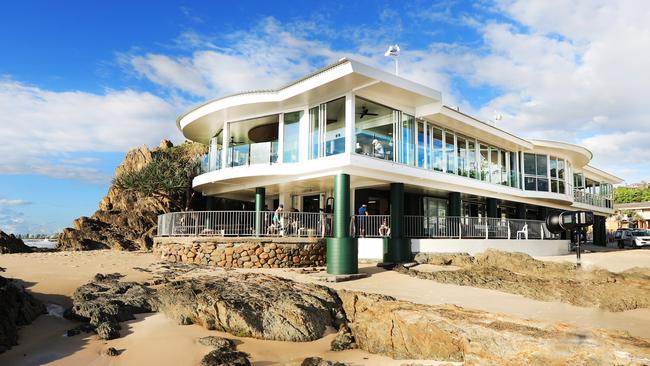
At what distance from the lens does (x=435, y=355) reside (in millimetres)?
7289

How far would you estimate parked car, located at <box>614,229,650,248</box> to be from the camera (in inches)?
1404

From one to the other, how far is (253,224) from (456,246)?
27.4ft

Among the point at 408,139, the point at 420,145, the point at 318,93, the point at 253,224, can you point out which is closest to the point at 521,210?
the point at 420,145

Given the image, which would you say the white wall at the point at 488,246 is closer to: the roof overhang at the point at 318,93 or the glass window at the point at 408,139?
the glass window at the point at 408,139

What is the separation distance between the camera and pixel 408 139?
17.4m

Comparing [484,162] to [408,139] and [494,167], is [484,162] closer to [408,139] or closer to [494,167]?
[494,167]

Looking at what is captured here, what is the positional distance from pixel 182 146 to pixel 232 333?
32.2m

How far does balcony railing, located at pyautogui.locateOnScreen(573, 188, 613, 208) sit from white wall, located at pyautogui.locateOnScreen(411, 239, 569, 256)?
8.70 metres

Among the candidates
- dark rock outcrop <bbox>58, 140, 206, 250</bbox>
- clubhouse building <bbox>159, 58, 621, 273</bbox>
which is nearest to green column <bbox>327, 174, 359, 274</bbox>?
clubhouse building <bbox>159, 58, 621, 273</bbox>

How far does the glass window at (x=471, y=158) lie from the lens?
22011mm

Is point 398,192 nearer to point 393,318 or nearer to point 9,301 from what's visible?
point 393,318

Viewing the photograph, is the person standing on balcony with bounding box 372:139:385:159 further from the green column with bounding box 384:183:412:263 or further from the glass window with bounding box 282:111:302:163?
the glass window with bounding box 282:111:302:163

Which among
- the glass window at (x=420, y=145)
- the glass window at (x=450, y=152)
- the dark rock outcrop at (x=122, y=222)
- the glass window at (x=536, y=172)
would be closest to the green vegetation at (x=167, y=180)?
the dark rock outcrop at (x=122, y=222)

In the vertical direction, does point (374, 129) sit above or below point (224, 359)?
above
